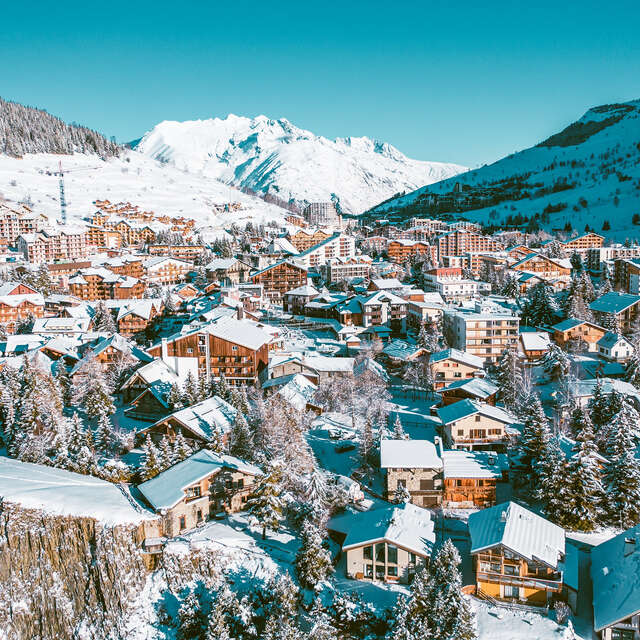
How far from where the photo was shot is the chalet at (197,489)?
2570 centimetres

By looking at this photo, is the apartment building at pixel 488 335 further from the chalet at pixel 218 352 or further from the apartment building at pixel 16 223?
the apartment building at pixel 16 223

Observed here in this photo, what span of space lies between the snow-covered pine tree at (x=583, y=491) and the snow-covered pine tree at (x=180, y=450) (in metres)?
19.0

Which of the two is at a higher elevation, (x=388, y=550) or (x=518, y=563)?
(x=388, y=550)

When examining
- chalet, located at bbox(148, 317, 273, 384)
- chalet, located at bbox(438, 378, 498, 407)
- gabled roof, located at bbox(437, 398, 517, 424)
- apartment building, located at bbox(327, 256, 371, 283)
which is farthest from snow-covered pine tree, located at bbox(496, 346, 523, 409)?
apartment building, located at bbox(327, 256, 371, 283)

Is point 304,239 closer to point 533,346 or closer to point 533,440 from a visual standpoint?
point 533,346

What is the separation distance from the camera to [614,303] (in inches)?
2416

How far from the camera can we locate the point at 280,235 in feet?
438

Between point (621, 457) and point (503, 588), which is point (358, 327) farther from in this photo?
point (503, 588)

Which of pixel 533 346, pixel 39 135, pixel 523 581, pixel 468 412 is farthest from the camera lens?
pixel 39 135

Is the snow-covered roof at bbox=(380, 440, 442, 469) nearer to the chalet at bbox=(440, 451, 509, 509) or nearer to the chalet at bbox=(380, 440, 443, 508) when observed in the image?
the chalet at bbox=(380, 440, 443, 508)

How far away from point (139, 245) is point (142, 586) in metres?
103

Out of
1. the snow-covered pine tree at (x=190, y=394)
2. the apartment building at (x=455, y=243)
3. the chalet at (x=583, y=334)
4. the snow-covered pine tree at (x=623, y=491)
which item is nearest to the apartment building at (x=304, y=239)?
the apartment building at (x=455, y=243)

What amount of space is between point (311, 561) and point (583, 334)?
138 ft

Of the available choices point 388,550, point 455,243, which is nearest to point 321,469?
point 388,550
